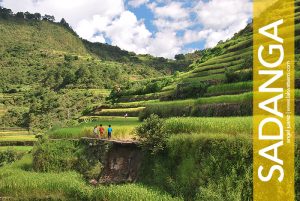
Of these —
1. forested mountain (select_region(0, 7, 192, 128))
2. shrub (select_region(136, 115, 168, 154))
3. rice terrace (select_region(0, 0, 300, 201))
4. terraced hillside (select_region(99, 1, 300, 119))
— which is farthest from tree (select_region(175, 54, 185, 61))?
shrub (select_region(136, 115, 168, 154))

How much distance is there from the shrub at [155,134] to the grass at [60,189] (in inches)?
91.4

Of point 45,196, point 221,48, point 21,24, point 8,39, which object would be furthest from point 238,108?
point 21,24

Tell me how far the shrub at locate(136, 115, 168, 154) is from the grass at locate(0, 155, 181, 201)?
91.4 inches

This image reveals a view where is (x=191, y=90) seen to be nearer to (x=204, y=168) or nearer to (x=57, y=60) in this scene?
(x=204, y=168)

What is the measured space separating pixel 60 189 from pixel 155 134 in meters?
6.93

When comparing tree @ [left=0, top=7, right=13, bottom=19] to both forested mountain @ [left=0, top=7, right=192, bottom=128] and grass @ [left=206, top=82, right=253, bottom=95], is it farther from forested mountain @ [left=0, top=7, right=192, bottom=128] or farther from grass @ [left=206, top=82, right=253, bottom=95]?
grass @ [left=206, top=82, right=253, bottom=95]

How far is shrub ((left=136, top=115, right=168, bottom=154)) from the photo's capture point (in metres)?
23.4

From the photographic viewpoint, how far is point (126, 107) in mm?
51156

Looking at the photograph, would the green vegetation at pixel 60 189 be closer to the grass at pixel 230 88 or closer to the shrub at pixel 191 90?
the grass at pixel 230 88

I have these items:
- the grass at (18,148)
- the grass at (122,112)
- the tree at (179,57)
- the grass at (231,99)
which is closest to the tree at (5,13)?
the tree at (179,57)

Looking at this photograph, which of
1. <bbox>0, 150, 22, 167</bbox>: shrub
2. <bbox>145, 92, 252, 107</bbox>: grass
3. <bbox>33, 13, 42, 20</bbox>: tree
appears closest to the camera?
<bbox>145, 92, 252, 107</bbox>: grass

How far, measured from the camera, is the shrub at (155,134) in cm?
2336

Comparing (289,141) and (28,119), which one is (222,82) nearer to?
(289,141)

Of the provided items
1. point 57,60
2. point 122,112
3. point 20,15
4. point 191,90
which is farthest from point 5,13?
point 191,90
